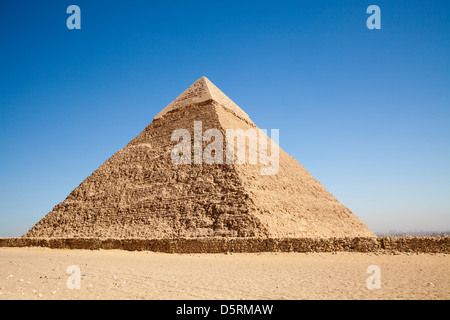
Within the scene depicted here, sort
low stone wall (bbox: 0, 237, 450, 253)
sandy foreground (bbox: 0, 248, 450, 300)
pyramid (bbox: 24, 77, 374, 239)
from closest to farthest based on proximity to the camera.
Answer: sandy foreground (bbox: 0, 248, 450, 300), low stone wall (bbox: 0, 237, 450, 253), pyramid (bbox: 24, 77, 374, 239)

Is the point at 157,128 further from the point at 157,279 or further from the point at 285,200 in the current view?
the point at 157,279

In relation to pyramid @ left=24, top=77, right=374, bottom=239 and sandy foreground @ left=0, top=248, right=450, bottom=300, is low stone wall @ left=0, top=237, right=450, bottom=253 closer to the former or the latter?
sandy foreground @ left=0, top=248, right=450, bottom=300

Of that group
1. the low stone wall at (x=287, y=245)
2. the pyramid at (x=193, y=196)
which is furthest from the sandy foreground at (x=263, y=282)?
the pyramid at (x=193, y=196)

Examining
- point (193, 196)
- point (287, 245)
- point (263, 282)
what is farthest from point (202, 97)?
point (263, 282)

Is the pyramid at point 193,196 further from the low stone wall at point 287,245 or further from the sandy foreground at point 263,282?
the sandy foreground at point 263,282

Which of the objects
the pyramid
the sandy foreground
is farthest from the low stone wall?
the pyramid

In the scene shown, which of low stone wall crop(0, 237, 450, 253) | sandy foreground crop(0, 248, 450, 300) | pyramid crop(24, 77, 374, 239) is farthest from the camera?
pyramid crop(24, 77, 374, 239)
